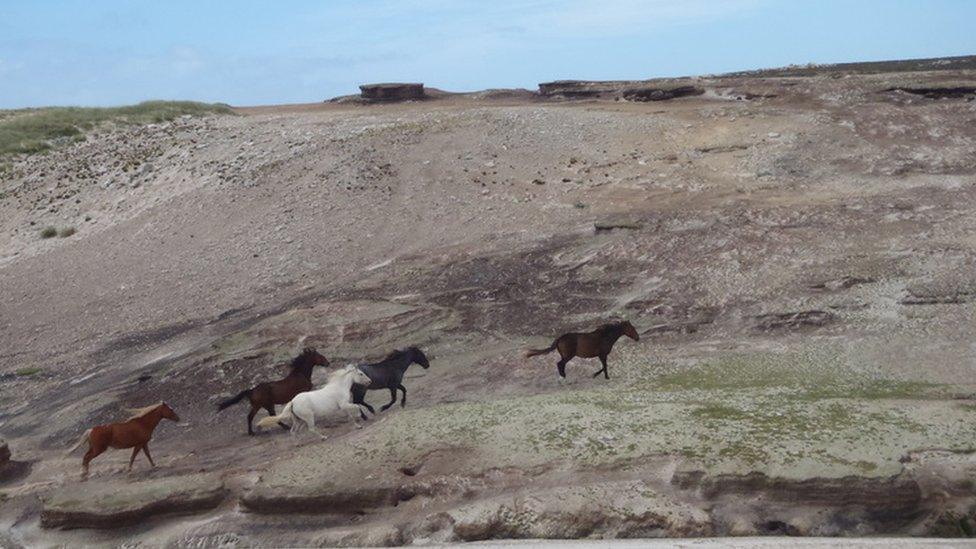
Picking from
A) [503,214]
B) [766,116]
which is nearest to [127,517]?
[503,214]

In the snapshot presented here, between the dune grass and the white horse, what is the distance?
107 ft

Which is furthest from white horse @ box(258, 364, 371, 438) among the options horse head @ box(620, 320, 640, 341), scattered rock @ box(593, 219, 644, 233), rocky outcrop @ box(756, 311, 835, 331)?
scattered rock @ box(593, 219, 644, 233)

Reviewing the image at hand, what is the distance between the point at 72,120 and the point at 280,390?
3523cm

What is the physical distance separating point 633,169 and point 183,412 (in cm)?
1722

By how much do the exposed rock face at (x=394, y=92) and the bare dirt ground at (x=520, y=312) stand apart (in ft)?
20.1

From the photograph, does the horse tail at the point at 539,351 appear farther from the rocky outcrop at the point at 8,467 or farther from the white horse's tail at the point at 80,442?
the rocky outcrop at the point at 8,467

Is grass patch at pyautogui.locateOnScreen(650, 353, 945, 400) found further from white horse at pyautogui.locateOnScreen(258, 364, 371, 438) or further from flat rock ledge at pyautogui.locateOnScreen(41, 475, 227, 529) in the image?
flat rock ledge at pyautogui.locateOnScreen(41, 475, 227, 529)

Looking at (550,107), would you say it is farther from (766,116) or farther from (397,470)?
(397,470)

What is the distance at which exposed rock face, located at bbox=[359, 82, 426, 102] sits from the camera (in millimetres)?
49938

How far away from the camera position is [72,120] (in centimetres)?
4872

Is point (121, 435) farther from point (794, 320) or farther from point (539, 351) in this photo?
point (794, 320)

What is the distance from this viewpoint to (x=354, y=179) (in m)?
34.0

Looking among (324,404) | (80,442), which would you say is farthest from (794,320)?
(80,442)

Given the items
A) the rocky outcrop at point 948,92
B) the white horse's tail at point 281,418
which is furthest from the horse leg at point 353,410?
the rocky outcrop at point 948,92
